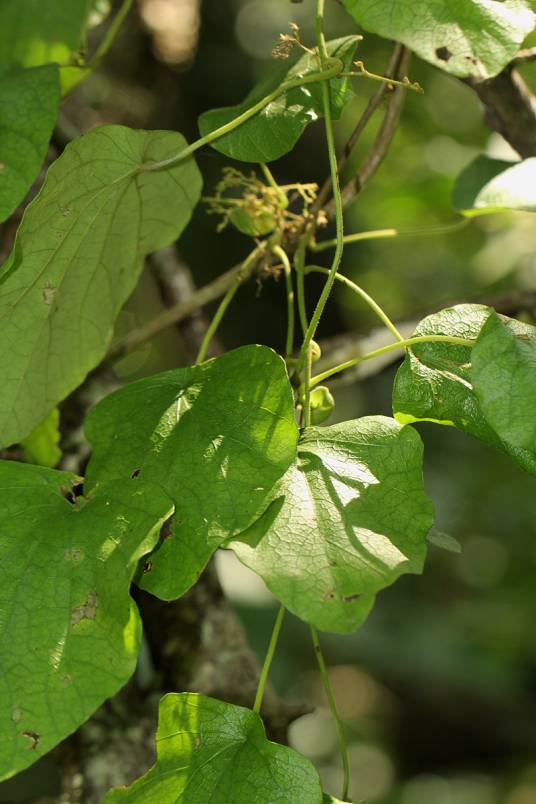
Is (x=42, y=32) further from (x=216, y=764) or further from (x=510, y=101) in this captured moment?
(x=216, y=764)

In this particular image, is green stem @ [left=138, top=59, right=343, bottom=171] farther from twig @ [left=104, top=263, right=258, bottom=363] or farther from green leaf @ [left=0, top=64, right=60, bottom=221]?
twig @ [left=104, top=263, right=258, bottom=363]

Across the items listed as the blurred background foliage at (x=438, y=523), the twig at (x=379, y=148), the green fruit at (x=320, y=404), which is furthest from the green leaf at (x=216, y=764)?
the blurred background foliage at (x=438, y=523)

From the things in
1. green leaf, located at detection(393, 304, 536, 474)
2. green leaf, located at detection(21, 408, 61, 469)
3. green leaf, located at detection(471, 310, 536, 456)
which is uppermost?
green leaf, located at detection(471, 310, 536, 456)

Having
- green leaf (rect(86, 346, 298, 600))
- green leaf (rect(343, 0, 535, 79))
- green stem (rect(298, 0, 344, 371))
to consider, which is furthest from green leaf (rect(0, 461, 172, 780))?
green leaf (rect(343, 0, 535, 79))

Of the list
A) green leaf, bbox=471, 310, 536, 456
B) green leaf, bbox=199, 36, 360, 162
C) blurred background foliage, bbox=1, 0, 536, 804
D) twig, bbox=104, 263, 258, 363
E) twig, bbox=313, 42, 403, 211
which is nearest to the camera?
green leaf, bbox=471, 310, 536, 456

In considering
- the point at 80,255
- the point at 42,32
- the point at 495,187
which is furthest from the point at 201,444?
the point at 42,32

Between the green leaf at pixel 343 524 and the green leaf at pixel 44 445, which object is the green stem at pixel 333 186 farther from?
the green leaf at pixel 44 445
